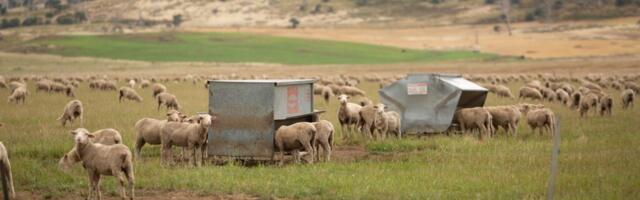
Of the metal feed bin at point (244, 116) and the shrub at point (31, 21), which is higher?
the metal feed bin at point (244, 116)

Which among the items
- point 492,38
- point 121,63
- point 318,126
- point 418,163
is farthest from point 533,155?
point 492,38

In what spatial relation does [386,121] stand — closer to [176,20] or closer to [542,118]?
[542,118]

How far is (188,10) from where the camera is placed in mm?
188125

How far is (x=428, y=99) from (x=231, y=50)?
277 feet

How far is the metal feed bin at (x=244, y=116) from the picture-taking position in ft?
60.0

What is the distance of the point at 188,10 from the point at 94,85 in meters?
140

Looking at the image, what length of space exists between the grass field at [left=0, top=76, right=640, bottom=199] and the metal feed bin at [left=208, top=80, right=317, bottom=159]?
579 millimetres

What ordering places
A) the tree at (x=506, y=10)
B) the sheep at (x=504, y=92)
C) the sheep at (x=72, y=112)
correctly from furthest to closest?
the tree at (x=506, y=10) < the sheep at (x=504, y=92) < the sheep at (x=72, y=112)

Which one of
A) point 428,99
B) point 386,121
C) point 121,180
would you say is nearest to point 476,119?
point 428,99

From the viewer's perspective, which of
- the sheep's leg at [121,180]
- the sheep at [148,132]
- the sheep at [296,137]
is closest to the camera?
the sheep's leg at [121,180]

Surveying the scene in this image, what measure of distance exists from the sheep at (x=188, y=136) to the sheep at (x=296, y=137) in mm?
1410

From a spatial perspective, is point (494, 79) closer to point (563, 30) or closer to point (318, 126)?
point (318, 126)

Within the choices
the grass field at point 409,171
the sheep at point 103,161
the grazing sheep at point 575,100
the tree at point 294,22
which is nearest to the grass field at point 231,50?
the tree at point 294,22

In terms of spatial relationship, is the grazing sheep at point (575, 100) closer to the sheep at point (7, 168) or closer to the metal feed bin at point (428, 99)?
the metal feed bin at point (428, 99)
